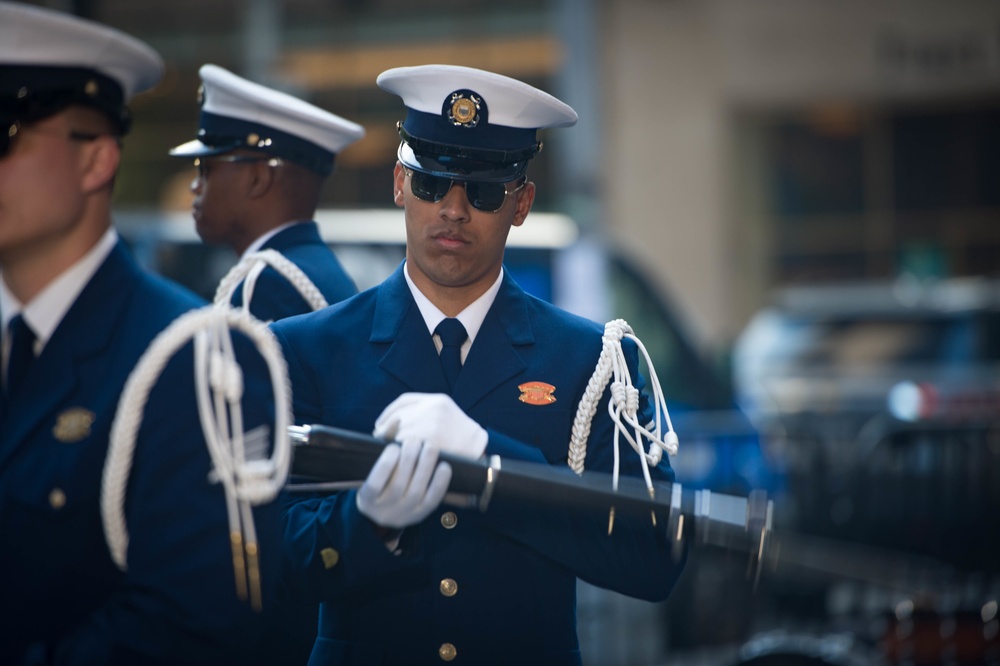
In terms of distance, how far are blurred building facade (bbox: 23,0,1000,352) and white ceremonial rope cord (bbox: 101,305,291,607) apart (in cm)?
1354

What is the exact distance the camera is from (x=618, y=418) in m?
2.38

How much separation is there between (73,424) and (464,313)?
0.77m

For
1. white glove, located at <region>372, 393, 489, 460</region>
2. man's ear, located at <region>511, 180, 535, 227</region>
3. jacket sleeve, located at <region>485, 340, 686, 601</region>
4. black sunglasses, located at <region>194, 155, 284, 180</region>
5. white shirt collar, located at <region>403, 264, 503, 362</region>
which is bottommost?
jacket sleeve, located at <region>485, 340, 686, 601</region>

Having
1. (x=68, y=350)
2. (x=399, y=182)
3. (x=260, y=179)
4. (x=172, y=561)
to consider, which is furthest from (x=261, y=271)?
(x=172, y=561)

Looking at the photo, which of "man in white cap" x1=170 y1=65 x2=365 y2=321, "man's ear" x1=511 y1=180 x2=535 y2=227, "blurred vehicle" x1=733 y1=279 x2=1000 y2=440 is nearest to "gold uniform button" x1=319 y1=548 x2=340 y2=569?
"man's ear" x1=511 y1=180 x2=535 y2=227

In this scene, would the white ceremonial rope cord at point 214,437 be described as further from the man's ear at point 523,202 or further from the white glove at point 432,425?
the man's ear at point 523,202

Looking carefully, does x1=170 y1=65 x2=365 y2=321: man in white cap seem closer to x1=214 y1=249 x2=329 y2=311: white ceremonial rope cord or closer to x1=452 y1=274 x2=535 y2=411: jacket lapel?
x1=214 y1=249 x2=329 y2=311: white ceremonial rope cord

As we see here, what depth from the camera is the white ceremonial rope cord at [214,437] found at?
1917mm

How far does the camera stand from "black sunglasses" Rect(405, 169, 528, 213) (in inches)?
91.3

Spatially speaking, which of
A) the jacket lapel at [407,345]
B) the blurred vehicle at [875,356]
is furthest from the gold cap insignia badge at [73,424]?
the blurred vehicle at [875,356]

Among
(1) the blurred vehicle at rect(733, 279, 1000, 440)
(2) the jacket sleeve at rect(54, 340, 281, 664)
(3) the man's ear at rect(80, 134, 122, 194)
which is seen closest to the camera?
(2) the jacket sleeve at rect(54, 340, 281, 664)

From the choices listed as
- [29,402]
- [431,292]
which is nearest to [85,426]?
[29,402]

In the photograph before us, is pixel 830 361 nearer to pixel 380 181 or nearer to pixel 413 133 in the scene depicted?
pixel 380 181

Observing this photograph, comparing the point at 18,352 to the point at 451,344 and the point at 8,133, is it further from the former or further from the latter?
the point at 451,344
